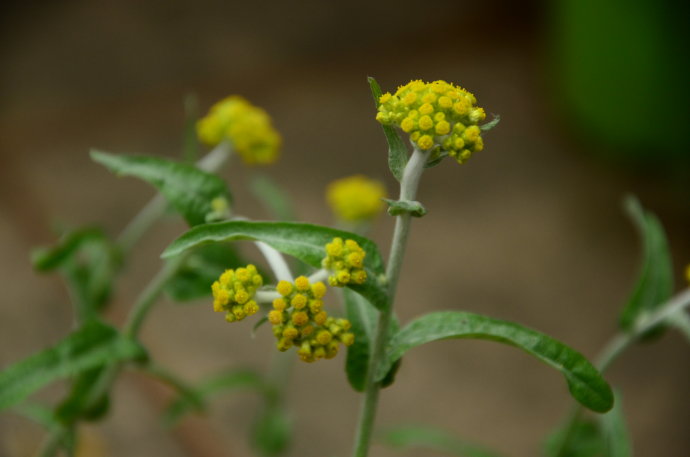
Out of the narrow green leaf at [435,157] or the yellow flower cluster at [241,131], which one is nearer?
the narrow green leaf at [435,157]

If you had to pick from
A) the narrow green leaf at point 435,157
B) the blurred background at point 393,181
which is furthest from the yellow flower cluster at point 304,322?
the blurred background at point 393,181

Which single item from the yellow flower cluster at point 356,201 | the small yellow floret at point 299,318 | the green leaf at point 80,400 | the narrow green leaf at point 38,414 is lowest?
the narrow green leaf at point 38,414

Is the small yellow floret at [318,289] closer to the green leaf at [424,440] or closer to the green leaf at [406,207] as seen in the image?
the green leaf at [406,207]

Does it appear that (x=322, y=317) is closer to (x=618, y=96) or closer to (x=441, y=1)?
(x=618, y=96)

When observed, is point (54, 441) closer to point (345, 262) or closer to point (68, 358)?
point (68, 358)

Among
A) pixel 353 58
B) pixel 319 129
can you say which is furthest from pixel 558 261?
pixel 353 58
